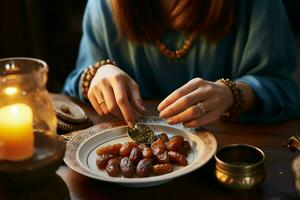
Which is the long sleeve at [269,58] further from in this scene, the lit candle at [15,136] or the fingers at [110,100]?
the lit candle at [15,136]

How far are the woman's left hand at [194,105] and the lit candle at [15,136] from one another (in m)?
0.29

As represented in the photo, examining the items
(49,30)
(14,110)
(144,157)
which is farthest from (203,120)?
(49,30)

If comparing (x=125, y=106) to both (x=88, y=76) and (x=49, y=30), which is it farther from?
(x=49, y=30)

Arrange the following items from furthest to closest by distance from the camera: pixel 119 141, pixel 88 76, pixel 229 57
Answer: pixel 229 57 < pixel 88 76 < pixel 119 141

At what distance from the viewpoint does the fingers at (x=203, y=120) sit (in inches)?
38.0

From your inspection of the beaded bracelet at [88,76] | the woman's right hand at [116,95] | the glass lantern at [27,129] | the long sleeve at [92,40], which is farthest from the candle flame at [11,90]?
the long sleeve at [92,40]

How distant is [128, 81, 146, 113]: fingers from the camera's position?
1043mm

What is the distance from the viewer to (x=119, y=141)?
0.99m

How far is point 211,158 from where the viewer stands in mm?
873

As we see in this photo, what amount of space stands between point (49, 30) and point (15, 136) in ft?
6.13

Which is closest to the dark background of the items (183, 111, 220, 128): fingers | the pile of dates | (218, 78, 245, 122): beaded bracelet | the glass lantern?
(218, 78, 245, 122): beaded bracelet

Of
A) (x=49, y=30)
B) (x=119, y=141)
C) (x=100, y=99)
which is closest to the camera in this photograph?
(x=119, y=141)

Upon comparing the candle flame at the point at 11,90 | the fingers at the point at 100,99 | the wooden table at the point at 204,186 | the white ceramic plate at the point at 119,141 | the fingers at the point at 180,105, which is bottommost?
the wooden table at the point at 204,186

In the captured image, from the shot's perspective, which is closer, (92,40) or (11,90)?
(11,90)
